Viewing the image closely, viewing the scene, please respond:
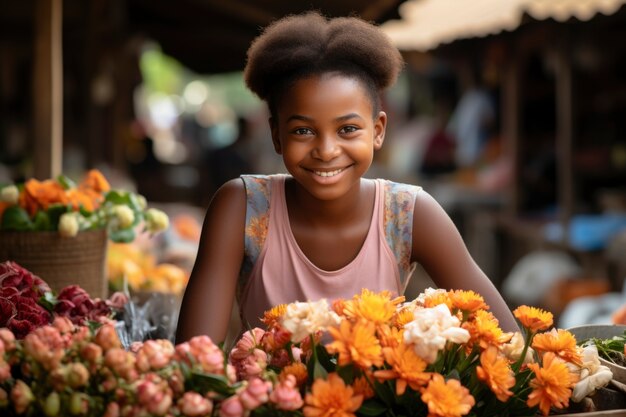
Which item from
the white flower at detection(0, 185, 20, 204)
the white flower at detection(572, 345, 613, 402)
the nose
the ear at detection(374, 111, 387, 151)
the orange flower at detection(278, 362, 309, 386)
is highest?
the ear at detection(374, 111, 387, 151)

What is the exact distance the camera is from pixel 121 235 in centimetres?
300

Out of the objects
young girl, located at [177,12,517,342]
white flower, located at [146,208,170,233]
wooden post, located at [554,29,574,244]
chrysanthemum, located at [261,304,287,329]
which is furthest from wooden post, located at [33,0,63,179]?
wooden post, located at [554,29,574,244]

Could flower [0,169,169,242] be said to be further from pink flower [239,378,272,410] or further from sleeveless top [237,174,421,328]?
pink flower [239,378,272,410]

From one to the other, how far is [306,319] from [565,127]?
18.8ft

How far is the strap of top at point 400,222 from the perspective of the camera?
2195mm

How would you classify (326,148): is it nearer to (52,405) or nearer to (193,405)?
(193,405)

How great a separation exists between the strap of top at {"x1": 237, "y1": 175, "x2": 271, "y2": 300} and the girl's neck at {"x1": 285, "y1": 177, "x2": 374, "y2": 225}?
0.07m

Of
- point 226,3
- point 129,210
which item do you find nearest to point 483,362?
point 129,210

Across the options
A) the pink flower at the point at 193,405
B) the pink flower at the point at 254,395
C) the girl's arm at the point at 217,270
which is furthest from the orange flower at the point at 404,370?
the girl's arm at the point at 217,270

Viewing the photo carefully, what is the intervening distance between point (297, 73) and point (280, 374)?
805 millimetres

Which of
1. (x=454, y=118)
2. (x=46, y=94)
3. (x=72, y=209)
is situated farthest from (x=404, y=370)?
(x=454, y=118)

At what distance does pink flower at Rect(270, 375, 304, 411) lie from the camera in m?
1.39

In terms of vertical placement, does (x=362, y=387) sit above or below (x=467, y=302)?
below

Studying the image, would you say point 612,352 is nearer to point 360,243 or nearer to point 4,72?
point 360,243
